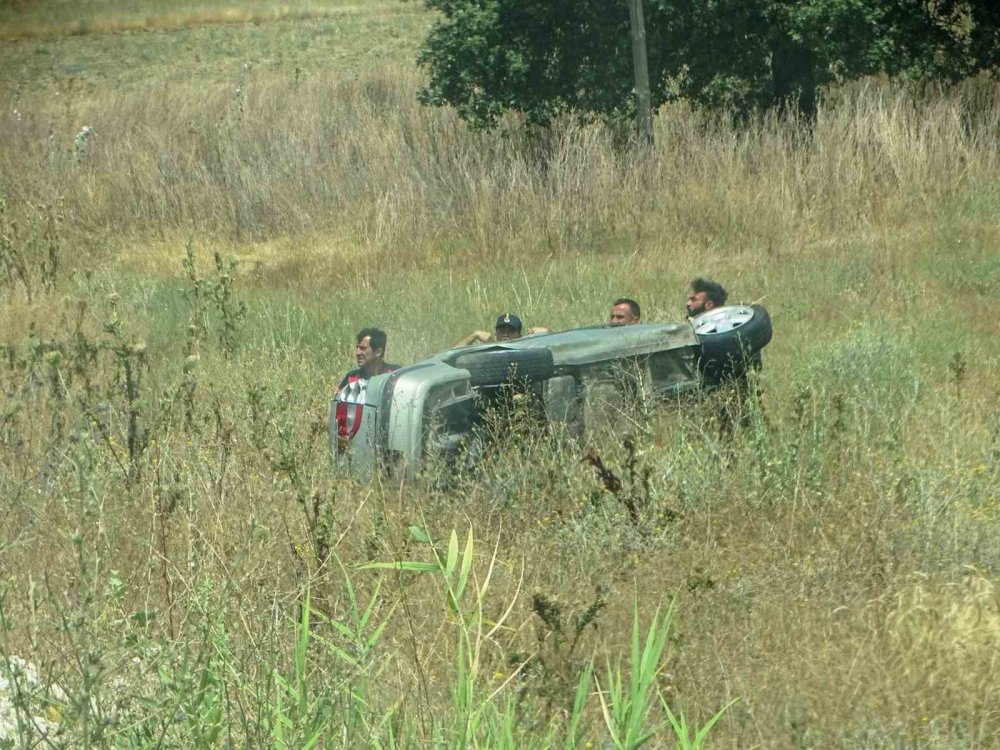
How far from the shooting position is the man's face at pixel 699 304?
340 inches

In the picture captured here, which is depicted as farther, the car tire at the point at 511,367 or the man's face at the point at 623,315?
the man's face at the point at 623,315

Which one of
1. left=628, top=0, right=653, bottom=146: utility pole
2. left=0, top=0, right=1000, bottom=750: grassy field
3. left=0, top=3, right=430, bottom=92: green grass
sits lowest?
left=0, top=0, right=1000, bottom=750: grassy field

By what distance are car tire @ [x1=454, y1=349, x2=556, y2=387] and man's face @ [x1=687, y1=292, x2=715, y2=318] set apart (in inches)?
104

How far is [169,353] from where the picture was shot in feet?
34.4

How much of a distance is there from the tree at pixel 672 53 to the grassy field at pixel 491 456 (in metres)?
0.54

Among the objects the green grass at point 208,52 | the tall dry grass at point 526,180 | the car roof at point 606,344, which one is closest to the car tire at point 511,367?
the car roof at point 606,344

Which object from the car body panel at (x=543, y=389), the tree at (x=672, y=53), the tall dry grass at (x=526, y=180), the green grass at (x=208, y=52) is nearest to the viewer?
the car body panel at (x=543, y=389)

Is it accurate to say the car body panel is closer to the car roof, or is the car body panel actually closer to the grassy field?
the car roof

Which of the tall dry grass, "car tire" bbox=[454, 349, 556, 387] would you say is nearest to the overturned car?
"car tire" bbox=[454, 349, 556, 387]

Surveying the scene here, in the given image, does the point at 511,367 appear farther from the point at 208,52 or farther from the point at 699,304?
the point at 208,52

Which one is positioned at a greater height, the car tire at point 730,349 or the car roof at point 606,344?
the car roof at point 606,344

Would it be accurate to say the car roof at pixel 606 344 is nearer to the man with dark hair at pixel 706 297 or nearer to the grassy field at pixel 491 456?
the grassy field at pixel 491 456

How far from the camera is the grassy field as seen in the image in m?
3.67

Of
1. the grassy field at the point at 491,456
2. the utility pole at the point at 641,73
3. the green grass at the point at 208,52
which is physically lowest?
the grassy field at the point at 491,456
